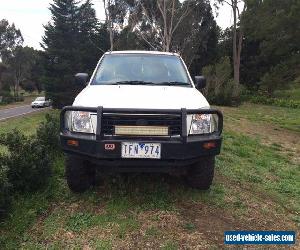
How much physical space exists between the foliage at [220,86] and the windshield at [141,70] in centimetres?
1829

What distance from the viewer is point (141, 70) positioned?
6012 millimetres

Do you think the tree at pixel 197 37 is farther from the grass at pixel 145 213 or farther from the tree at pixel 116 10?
the grass at pixel 145 213

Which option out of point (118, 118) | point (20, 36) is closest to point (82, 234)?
point (118, 118)

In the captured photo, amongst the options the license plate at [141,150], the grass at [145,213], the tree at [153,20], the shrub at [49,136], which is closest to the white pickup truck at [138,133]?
the license plate at [141,150]

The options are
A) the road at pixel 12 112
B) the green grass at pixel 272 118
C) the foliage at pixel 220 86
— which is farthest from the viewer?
the road at pixel 12 112

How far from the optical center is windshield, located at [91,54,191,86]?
19.0 ft

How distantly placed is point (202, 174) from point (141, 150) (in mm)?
1084

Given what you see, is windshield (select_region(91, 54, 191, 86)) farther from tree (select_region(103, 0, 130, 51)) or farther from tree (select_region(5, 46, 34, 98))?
tree (select_region(5, 46, 34, 98))

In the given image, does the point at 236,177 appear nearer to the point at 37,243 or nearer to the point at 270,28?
the point at 37,243

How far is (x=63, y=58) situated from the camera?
123 ft

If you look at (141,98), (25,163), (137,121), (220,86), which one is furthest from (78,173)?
(220,86)

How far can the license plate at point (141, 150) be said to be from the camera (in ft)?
14.1

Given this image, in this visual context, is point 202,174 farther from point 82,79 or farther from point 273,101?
point 273,101

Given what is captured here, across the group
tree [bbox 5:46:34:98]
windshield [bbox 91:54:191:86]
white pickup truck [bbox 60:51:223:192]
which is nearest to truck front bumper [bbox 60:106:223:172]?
white pickup truck [bbox 60:51:223:192]
